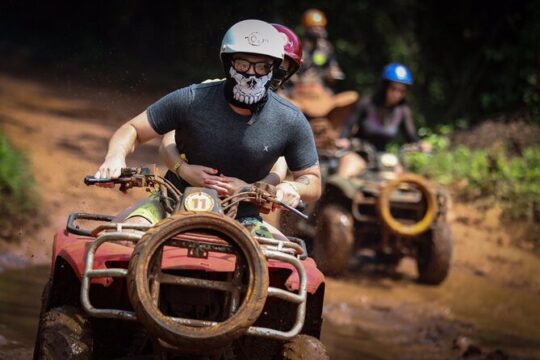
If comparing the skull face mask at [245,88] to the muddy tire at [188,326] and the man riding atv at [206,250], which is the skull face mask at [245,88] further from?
the muddy tire at [188,326]

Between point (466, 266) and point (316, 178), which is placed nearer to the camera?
point (316, 178)

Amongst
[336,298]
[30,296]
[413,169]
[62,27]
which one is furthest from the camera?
[62,27]

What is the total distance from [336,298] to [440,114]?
8525mm

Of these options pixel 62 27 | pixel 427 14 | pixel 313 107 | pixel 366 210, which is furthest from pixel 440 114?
pixel 62 27

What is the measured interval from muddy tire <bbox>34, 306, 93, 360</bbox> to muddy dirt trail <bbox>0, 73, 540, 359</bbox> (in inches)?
76.8

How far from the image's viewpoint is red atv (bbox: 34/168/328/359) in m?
4.30

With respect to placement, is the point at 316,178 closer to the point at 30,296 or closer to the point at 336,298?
the point at 30,296

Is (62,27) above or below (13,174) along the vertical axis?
above

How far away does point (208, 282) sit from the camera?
4.45m

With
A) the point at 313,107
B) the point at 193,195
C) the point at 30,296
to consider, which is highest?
the point at 313,107

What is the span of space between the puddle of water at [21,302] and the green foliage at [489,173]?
5.89 metres

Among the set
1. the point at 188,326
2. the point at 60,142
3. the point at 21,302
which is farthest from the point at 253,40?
the point at 60,142

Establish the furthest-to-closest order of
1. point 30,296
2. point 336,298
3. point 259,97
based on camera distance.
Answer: point 336,298 → point 30,296 → point 259,97

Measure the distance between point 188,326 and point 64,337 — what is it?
58cm
